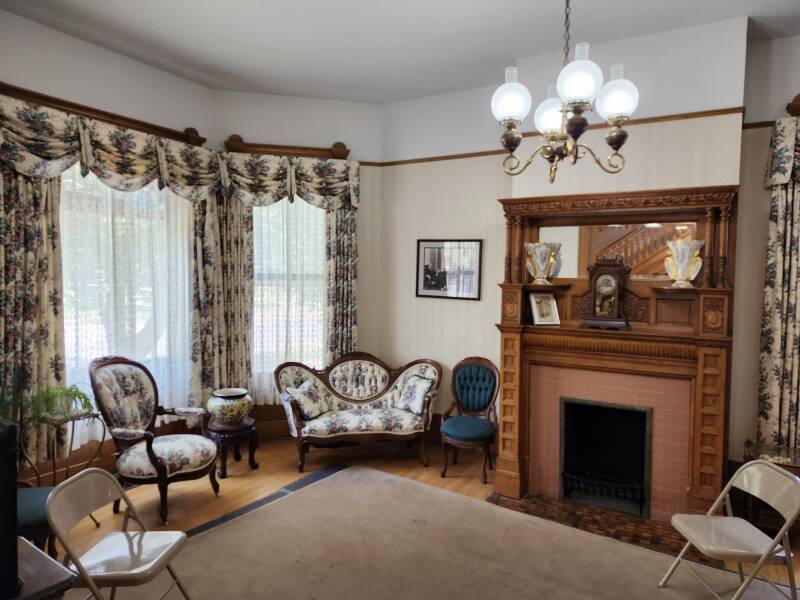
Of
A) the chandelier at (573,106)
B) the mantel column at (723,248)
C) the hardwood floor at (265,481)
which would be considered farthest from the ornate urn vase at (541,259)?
the hardwood floor at (265,481)

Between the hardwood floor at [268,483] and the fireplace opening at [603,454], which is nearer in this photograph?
the hardwood floor at [268,483]

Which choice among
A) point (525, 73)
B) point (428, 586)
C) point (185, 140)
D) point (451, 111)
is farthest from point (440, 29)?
point (428, 586)

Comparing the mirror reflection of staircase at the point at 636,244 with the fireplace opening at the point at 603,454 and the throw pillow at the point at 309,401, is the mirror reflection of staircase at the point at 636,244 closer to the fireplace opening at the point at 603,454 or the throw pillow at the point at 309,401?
the fireplace opening at the point at 603,454

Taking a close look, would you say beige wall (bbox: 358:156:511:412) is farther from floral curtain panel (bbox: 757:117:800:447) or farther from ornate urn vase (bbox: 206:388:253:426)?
floral curtain panel (bbox: 757:117:800:447)

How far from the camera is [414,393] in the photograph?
4.93 metres

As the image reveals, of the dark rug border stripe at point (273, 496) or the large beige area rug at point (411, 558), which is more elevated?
the dark rug border stripe at point (273, 496)

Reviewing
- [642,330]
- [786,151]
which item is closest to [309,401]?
[642,330]

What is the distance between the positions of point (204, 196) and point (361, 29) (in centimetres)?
207

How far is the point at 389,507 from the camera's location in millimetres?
3852

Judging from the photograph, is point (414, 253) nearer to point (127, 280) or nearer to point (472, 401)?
point (472, 401)

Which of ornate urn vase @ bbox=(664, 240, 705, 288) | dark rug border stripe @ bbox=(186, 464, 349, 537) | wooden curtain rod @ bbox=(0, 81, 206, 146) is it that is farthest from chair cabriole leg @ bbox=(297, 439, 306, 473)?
ornate urn vase @ bbox=(664, 240, 705, 288)

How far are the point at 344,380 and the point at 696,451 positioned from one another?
3050mm

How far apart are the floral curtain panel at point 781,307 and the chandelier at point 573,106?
6.54 feet

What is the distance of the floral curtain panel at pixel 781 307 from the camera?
11.8 feet
